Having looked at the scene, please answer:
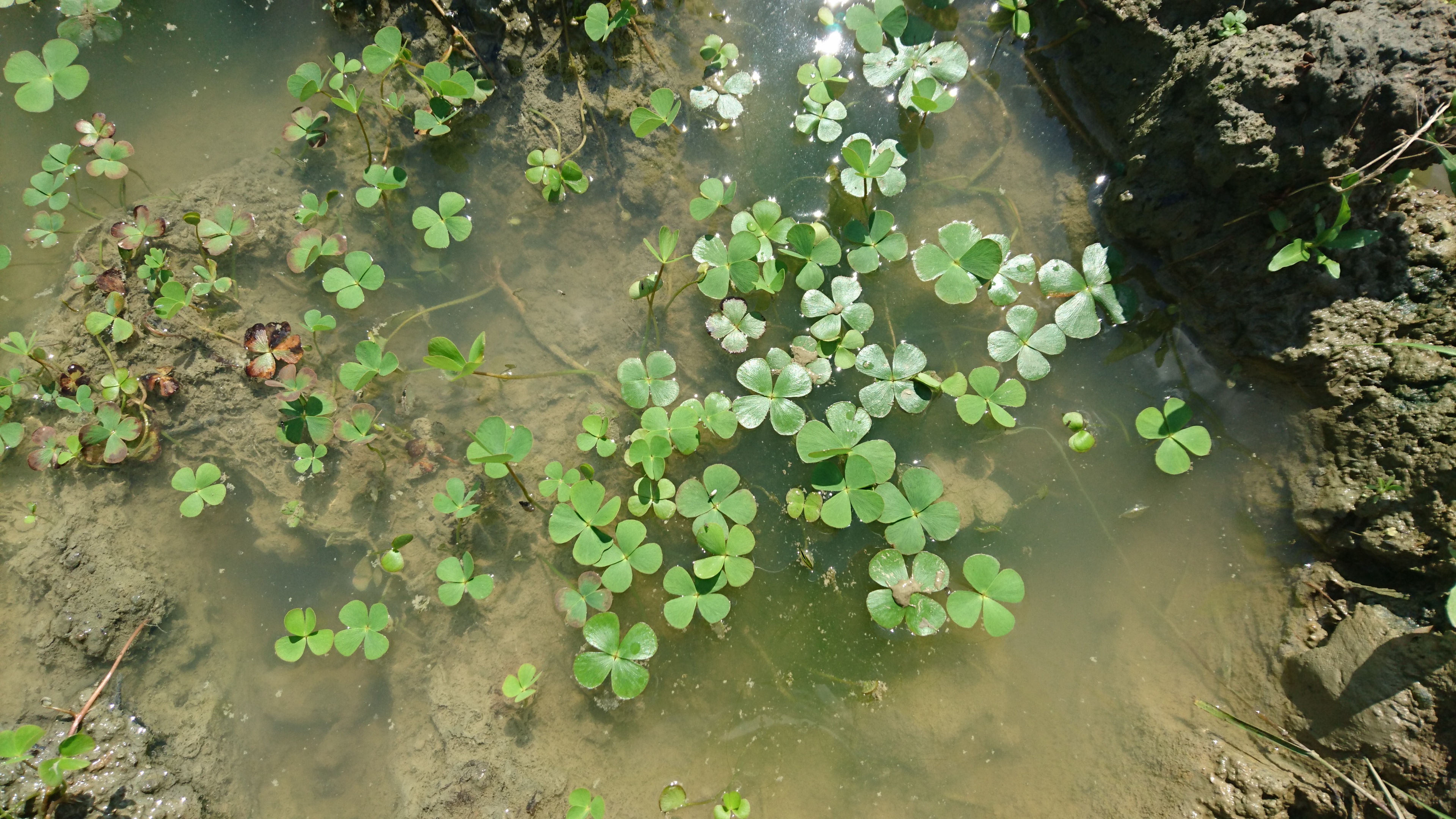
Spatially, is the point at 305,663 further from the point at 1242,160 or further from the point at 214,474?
the point at 1242,160

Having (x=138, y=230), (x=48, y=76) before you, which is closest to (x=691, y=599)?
(x=138, y=230)

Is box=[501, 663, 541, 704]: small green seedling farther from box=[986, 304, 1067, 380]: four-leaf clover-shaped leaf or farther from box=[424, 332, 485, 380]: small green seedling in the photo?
box=[986, 304, 1067, 380]: four-leaf clover-shaped leaf

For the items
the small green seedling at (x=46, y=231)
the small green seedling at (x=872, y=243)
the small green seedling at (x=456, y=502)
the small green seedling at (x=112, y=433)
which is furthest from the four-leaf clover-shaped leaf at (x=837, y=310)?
the small green seedling at (x=46, y=231)

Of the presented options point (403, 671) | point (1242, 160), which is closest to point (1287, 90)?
point (1242, 160)

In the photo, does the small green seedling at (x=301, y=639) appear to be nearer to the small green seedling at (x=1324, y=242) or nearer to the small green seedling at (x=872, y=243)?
the small green seedling at (x=872, y=243)

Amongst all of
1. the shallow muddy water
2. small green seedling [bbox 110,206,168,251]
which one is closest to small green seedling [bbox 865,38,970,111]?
the shallow muddy water

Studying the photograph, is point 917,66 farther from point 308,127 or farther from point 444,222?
point 308,127

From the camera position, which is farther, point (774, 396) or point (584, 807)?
point (774, 396)

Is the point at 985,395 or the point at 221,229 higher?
the point at 985,395
